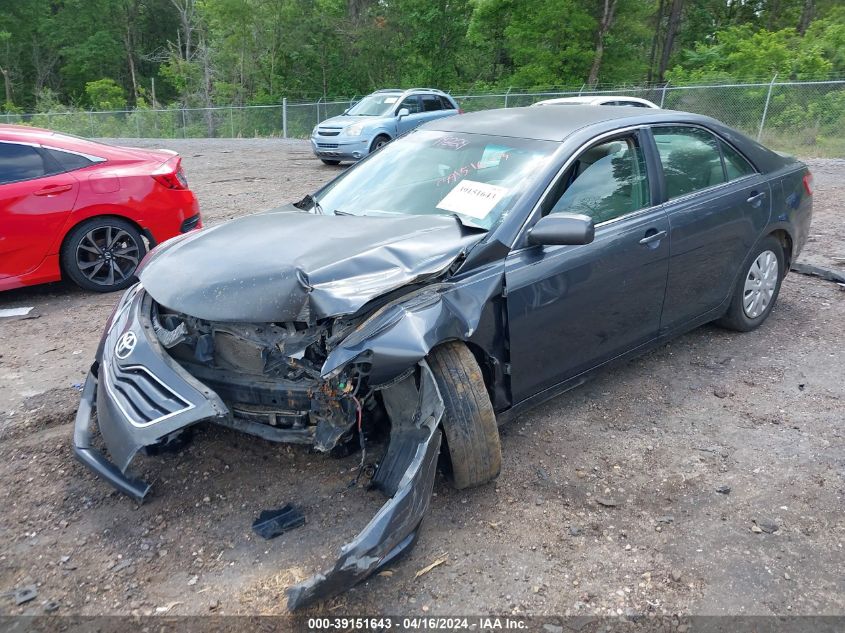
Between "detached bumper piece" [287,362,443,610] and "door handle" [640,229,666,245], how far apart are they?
1.70 meters

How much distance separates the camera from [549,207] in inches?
134

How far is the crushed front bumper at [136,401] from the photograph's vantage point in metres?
2.70

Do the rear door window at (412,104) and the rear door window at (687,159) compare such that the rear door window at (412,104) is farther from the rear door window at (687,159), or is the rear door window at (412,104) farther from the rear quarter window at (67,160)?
the rear door window at (687,159)

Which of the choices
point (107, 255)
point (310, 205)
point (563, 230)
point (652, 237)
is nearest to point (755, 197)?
point (652, 237)

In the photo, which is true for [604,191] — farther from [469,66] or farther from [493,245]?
[469,66]

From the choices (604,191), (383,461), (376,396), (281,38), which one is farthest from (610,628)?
(281,38)

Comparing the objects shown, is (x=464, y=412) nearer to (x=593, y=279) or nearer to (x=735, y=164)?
(x=593, y=279)

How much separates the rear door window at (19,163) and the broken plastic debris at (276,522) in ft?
14.8

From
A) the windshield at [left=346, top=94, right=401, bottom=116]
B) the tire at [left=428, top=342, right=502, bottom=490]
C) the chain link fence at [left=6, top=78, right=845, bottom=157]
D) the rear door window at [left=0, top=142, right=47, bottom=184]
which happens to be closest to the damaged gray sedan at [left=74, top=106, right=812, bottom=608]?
the tire at [left=428, top=342, right=502, bottom=490]

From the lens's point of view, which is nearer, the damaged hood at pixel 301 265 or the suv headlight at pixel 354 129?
the damaged hood at pixel 301 265

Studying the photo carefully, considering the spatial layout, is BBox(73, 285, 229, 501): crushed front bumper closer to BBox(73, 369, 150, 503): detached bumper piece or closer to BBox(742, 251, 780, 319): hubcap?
BBox(73, 369, 150, 503): detached bumper piece

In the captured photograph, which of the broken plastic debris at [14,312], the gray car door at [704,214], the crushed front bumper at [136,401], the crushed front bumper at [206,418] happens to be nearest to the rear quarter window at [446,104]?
the broken plastic debris at [14,312]

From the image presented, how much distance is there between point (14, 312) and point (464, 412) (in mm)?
4775

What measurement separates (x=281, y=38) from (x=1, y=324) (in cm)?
3361
